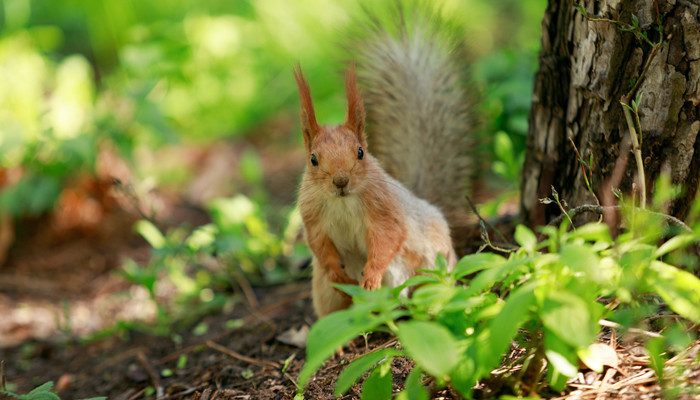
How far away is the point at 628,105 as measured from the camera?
1.67m

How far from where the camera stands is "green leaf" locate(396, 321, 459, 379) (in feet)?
3.22

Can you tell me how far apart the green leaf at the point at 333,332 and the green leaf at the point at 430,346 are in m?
0.08

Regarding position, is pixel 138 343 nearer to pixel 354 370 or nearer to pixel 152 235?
pixel 152 235

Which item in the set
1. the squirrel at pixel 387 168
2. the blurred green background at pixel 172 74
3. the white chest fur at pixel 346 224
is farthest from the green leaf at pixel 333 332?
the blurred green background at pixel 172 74

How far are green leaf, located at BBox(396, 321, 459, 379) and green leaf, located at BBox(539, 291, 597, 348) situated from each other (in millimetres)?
175

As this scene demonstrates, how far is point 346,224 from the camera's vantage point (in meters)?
2.02

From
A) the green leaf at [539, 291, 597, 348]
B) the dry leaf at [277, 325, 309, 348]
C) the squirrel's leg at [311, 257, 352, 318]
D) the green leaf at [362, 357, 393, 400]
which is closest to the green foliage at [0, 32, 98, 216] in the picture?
the dry leaf at [277, 325, 309, 348]

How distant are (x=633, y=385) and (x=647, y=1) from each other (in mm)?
986

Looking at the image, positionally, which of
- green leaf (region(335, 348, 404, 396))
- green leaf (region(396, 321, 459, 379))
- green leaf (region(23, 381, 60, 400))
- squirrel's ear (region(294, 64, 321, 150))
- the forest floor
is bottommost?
the forest floor

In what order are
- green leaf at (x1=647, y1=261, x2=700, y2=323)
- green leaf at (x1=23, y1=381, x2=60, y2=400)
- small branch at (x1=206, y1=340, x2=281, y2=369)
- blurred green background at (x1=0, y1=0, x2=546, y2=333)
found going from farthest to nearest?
blurred green background at (x1=0, y1=0, x2=546, y2=333)
small branch at (x1=206, y1=340, x2=281, y2=369)
green leaf at (x1=23, y1=381, x2=60, y2=400)
green leaf at (x1=647, y1=261, x2=700, y2=323)

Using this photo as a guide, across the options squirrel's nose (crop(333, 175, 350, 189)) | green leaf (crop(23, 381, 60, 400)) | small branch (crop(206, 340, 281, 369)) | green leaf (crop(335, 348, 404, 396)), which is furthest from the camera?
small branch (crop(206, 340, 281, 369))

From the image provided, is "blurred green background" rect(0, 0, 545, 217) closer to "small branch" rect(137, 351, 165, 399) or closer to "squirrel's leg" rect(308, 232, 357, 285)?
"squirrel's leg" rect(308, 232, 357, 285)

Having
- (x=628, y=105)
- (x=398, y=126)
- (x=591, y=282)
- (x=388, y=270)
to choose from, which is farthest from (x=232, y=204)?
(x=591, y=282)

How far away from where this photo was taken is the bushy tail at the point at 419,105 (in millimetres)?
2412
